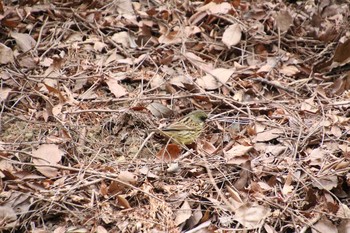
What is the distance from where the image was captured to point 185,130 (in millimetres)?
5180

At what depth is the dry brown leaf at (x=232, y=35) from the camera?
654 cm

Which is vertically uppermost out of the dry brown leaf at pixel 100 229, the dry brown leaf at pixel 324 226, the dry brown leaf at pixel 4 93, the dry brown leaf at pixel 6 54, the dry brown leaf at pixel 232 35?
the dry brown leaf at pixel 6 54

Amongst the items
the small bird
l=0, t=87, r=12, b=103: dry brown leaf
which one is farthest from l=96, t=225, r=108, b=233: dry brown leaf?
l=0, t=87, r=12, b=103: dry brown leaf

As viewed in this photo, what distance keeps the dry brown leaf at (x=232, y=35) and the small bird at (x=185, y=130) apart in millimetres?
1525

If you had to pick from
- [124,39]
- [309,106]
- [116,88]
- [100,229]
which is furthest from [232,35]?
[100,229]

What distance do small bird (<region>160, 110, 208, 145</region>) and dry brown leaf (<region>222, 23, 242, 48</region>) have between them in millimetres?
1525

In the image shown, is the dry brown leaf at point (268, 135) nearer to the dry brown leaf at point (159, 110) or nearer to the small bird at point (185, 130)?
the small bird at point (185, 130)

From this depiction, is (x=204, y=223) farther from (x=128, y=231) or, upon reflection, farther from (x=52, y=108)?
(x=52, y=108)

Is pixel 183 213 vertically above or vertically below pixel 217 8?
below

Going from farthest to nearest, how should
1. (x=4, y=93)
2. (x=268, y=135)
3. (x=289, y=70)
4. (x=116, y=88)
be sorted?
(x=289, y=70) → (x=116, y=88) → (x=4, y=93) → (x=268, y=135)

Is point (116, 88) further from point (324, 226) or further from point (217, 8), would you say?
point (324, 226)

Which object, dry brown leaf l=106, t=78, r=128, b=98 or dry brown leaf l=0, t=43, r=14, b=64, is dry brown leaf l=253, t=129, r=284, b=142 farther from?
dry brown leaf l=0, t=43, r=14, b=64

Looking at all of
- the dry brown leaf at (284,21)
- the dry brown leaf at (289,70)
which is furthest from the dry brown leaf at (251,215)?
the dry brown leaf at (284,21)

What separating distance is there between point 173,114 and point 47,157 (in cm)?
146
